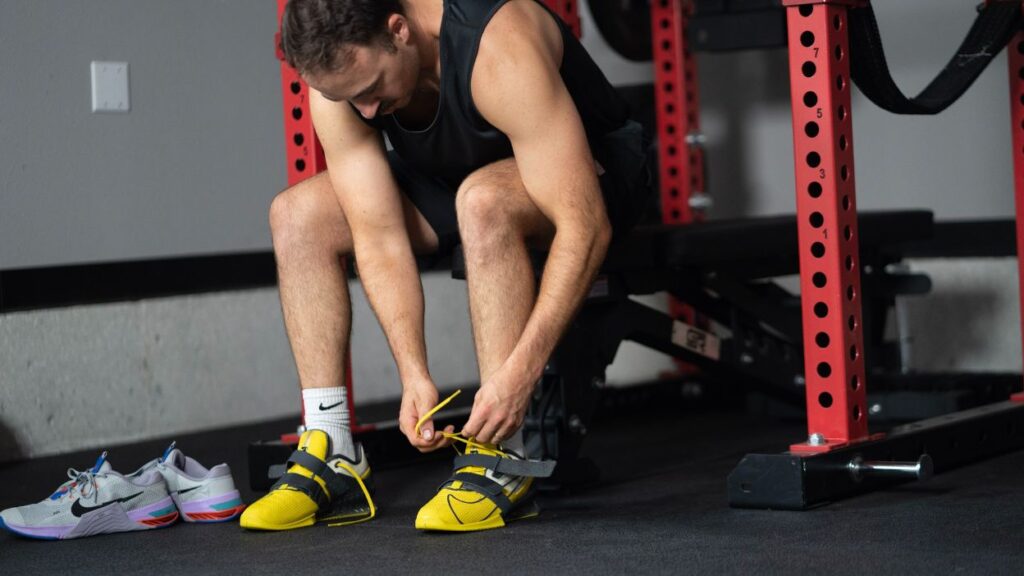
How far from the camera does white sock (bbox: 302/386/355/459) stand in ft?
8.09

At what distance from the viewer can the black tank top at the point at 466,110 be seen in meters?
2.26

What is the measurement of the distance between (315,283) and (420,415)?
1.41ft

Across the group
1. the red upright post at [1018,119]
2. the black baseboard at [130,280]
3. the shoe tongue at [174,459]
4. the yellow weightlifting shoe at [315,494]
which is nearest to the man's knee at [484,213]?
the yellow weightlifting shoe at [315,494]

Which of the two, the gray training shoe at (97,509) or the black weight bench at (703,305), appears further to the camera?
the black weight bench at (703,305)

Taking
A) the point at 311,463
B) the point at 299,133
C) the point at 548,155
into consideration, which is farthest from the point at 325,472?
the point at 299,133

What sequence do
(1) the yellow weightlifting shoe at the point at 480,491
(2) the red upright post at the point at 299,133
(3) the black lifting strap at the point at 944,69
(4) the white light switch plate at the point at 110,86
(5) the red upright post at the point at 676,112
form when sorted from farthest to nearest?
(5) the red upright post at the point at 676,112 < (4) the white light switch plate at the point at 110,86 < (2) the red upright post at the point at 299,133 < (3) the black lifting strap at the point at 944,69 < (1) the yellow weightlifting shoe at the point at 480,491

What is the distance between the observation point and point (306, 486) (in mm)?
2393

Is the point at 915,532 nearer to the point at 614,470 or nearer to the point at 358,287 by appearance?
the point at 614,470

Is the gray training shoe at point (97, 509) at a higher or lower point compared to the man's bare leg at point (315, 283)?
lower

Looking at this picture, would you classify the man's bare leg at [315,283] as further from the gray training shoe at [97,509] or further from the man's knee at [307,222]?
the gray training shoe at [97,509]

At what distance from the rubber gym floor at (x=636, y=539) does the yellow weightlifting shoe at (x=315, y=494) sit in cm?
3

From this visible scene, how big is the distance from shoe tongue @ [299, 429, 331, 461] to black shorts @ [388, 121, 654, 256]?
0.41m

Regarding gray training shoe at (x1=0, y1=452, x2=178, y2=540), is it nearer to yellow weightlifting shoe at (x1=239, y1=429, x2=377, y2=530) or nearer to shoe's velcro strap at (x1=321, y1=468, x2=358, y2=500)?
yellow weightlifting shoe at (x1=239, y1=429, x2=377, y2=530)

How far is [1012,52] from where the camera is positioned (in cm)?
302
